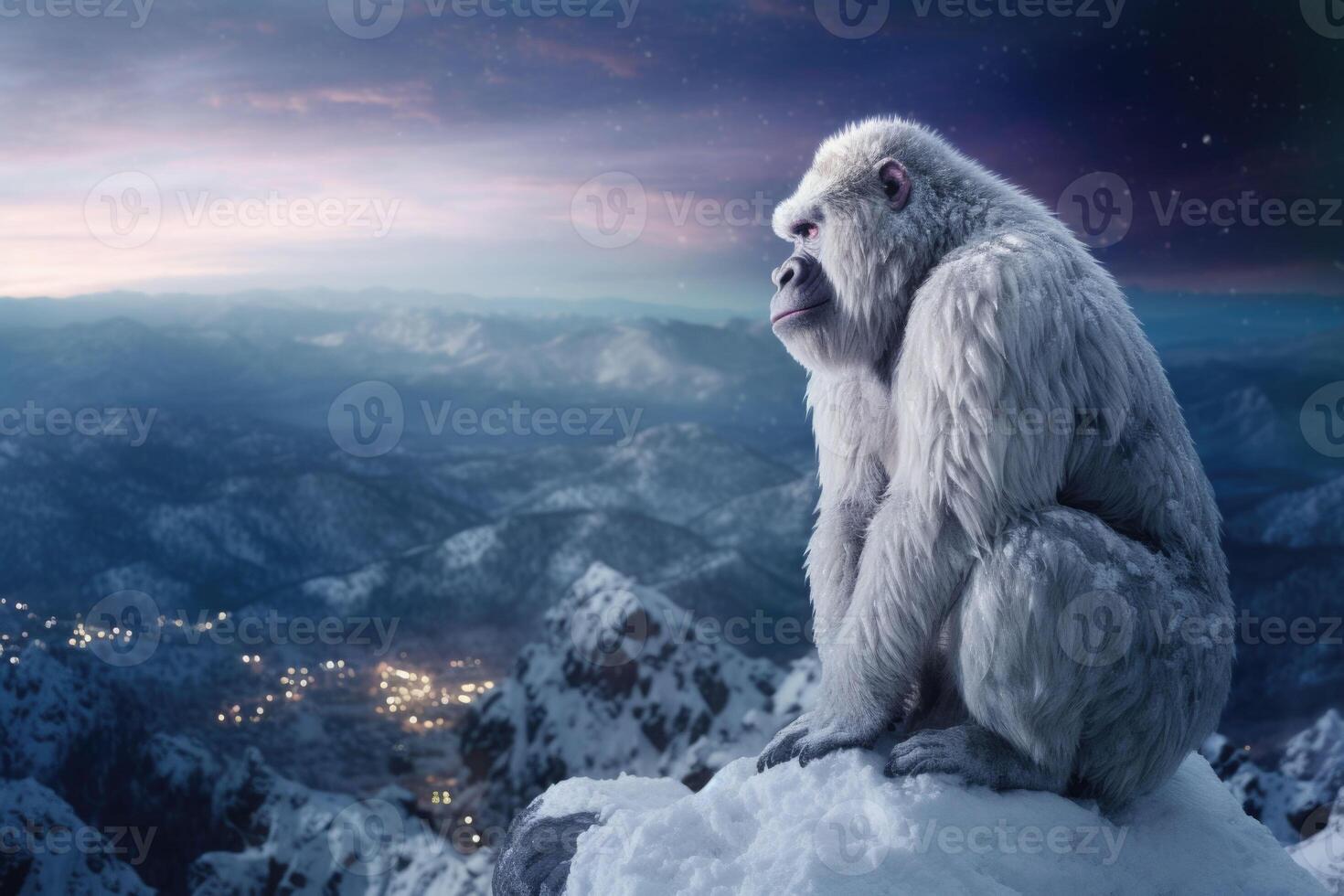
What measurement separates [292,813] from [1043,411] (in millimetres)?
13088

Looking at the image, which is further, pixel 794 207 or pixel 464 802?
pixel 464 802

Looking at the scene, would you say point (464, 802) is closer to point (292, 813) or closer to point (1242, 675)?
point (292, 813)

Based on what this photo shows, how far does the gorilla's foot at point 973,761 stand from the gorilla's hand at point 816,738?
0.12 metres

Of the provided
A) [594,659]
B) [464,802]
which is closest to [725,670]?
[594,659]

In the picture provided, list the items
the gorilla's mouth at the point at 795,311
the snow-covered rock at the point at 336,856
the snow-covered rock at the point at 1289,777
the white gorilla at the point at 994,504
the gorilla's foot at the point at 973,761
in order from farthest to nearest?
the snow-covered rock at the point at 336,856, the snow-covered rock at the point at 1289,777, the gorilla's mouth at the point at 795,311, the gorilla's foot at the point at 973,761, the white gorilla at the point at 994,504

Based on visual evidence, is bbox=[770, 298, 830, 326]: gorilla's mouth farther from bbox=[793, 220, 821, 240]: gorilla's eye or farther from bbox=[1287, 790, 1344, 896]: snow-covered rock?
bbox=[1287, 790, 1344, 896]: snow-covered rock

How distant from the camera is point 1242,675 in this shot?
11945mm

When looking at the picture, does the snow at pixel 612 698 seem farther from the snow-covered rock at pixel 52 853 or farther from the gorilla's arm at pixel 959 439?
the gorilla's arm at pixel 959 439

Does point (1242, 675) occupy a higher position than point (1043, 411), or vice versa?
point (1043, 411)

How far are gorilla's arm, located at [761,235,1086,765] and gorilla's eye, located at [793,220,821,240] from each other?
23.4 inches

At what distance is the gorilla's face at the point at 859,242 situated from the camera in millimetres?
3238

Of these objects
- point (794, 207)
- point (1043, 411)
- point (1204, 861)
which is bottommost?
point (1204, 861)

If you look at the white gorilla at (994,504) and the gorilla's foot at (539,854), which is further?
the gorilla's foot at (539,854)

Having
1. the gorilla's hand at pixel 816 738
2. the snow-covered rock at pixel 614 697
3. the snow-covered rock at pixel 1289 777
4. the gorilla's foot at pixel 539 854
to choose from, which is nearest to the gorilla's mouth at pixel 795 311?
the gorilla's hand at pixel 816 738
